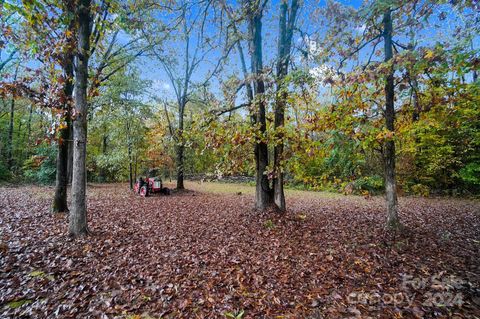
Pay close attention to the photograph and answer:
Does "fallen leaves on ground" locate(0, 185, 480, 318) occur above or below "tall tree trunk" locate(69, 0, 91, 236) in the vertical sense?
below

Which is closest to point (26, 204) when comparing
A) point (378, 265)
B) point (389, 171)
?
point (378, 265)

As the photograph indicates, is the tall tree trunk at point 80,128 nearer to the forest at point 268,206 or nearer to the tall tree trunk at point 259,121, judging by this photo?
the forest at point 268,206

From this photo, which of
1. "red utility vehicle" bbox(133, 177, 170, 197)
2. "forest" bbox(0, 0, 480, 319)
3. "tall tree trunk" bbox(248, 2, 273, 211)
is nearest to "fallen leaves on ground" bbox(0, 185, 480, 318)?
"forest" bbox(0, 0, 480, 319)

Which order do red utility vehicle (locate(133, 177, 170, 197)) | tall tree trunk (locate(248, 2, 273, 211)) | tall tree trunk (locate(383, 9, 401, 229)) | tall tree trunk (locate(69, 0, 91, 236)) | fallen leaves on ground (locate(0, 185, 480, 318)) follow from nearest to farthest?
fallen leaves on ground (locate(0, 185, 480, 318))
tall tree trunk (locate(69, 0, 91, 236))
tall tree trunk (locate(383, 9, 401, 229))
tall tree trunk (locate(248, 2, 273, 211))
red utility vehicle (locate(133, 177, 170, 197))

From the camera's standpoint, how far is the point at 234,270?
3982 mm

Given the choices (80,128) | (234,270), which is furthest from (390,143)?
(80,128)

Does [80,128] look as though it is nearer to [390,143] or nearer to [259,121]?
[259,121]

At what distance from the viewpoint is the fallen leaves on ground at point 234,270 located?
2.97m

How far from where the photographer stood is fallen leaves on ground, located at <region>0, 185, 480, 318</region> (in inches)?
117

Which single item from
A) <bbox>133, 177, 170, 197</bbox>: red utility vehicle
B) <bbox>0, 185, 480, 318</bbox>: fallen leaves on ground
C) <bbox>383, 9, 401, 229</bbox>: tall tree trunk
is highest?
<bbox>383, 9, 401, 229</bbox>: tall tree trunk

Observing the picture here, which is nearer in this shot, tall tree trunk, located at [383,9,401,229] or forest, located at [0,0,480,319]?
forest, located at [0,0,480,319]

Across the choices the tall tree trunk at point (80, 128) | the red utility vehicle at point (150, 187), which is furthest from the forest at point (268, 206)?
the red utility vehicle at point (150, 187)

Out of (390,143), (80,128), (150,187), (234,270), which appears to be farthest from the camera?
(150,187)

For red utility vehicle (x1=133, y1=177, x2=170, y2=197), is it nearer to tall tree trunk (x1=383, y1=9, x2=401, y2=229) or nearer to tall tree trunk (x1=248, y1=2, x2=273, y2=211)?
tall tree trunk (x1=248, y1=2, x2=273, y2=211)
